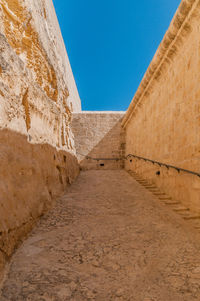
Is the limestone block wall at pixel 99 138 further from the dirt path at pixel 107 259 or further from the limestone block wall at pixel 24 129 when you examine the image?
the dirt path at pixel 107 259

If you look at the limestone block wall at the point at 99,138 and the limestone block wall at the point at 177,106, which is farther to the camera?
the limestone block wall at the point at 99,138

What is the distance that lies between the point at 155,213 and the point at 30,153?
9.49 ft

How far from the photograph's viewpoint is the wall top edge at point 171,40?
344cm

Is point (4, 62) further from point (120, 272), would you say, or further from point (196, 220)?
point (196, 220)

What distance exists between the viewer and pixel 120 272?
1889 mm

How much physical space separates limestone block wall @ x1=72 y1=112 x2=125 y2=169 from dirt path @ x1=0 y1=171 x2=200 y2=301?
7300 millimetres

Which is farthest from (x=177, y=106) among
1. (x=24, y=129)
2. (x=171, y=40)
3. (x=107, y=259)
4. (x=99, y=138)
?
(x=99, y=138)

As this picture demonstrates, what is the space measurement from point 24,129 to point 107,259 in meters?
2.42

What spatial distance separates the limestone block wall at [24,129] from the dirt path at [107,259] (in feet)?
1.01

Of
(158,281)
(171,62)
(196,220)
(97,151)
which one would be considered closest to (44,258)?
(158,281)

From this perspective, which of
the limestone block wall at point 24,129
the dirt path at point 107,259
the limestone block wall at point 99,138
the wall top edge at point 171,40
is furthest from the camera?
the limestone block wall at point 99,138

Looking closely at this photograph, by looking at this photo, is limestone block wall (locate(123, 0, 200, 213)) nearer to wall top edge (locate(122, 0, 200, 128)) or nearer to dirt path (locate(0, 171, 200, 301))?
wall top edge (locate(122, 0, 200, 128))

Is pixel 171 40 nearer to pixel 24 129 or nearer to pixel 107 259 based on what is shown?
pixel 24 129

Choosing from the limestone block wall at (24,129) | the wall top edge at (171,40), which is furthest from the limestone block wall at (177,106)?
the limestone block wall at (24,129)
